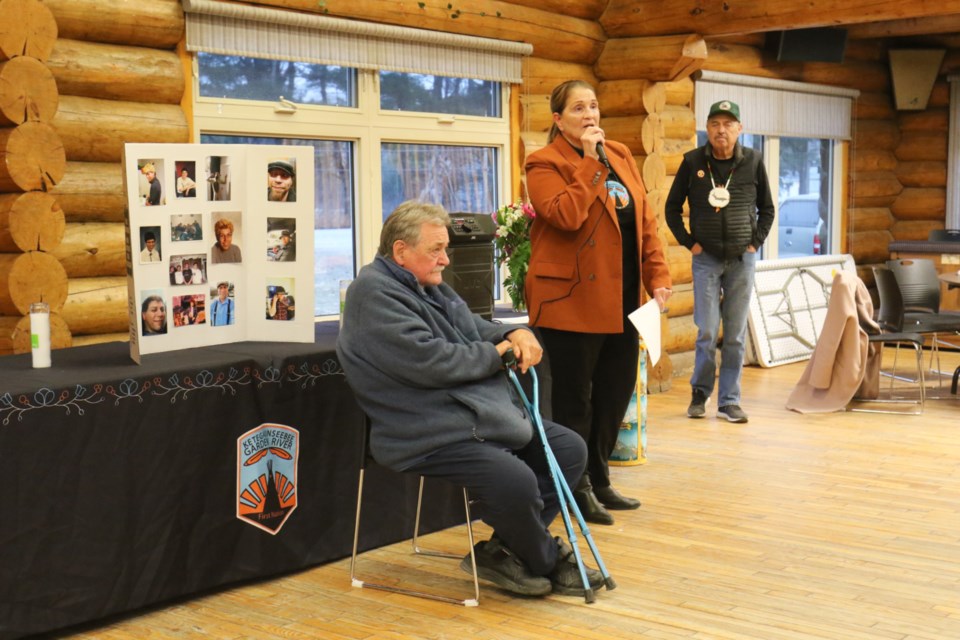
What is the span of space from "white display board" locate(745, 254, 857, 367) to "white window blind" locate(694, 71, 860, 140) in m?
1.13

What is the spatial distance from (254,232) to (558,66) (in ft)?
12.8

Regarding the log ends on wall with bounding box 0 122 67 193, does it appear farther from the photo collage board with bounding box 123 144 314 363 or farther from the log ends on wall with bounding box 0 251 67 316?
the photo collage board with bounding box 123 144 314 363

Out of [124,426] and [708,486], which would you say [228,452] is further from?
[708,486]

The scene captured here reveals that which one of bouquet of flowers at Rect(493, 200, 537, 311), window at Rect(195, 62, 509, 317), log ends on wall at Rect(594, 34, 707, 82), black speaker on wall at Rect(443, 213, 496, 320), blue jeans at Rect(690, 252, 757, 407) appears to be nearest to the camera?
black speaker on wall at Rect(443, 213, 496, 320)

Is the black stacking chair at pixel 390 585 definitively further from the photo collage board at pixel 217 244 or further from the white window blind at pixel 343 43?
the white window blind at pixel 343 43

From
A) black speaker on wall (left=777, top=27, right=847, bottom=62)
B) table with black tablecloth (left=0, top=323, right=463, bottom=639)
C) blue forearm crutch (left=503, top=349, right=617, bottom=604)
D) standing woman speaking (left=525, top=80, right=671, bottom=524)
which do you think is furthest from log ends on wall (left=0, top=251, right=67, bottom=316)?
black speaker on wall (left=777, top=27, right=847, bottom=62)

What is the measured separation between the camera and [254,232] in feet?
13.0

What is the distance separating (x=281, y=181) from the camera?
398 centimetres

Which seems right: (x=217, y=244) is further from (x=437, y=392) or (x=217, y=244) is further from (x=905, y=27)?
(x=905, y=27)

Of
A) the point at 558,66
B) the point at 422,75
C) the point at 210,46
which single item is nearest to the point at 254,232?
the point at 210,46

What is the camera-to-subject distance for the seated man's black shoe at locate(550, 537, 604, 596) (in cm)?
367

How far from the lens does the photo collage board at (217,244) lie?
12.1 feet

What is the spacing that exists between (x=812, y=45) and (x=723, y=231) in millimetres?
3565

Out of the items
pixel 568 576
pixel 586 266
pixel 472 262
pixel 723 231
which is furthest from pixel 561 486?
pixel 723 231
